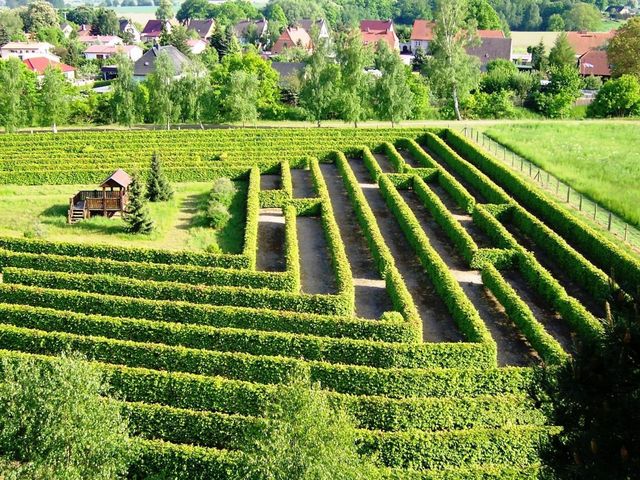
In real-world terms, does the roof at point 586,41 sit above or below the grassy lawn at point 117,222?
above

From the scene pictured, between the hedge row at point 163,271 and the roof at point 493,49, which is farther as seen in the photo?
the roof at point 493,49

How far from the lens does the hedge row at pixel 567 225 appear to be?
3519 cm

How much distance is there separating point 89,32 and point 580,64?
13725 centimetres

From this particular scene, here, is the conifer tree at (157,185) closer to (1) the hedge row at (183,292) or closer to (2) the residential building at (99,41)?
(1) the hedge row at (183,292)

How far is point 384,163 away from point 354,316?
95.5 ft

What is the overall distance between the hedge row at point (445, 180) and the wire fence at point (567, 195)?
6860mm

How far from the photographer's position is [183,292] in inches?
1254

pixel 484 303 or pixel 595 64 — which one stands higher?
pixel 595 64

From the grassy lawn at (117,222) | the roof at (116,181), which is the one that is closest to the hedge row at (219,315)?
the grassy lawn at (117,222)

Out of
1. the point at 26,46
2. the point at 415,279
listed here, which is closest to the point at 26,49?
the point at 26,46

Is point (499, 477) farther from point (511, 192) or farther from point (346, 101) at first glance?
point (346, 101)

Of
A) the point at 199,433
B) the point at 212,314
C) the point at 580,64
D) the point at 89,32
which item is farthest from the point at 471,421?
the point at 89,32

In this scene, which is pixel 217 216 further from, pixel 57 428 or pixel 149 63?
pixel 149 63

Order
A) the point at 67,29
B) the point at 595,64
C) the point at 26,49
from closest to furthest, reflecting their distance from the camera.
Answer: the point at 595,64 → the point at 26,49 → the point at 67,29
